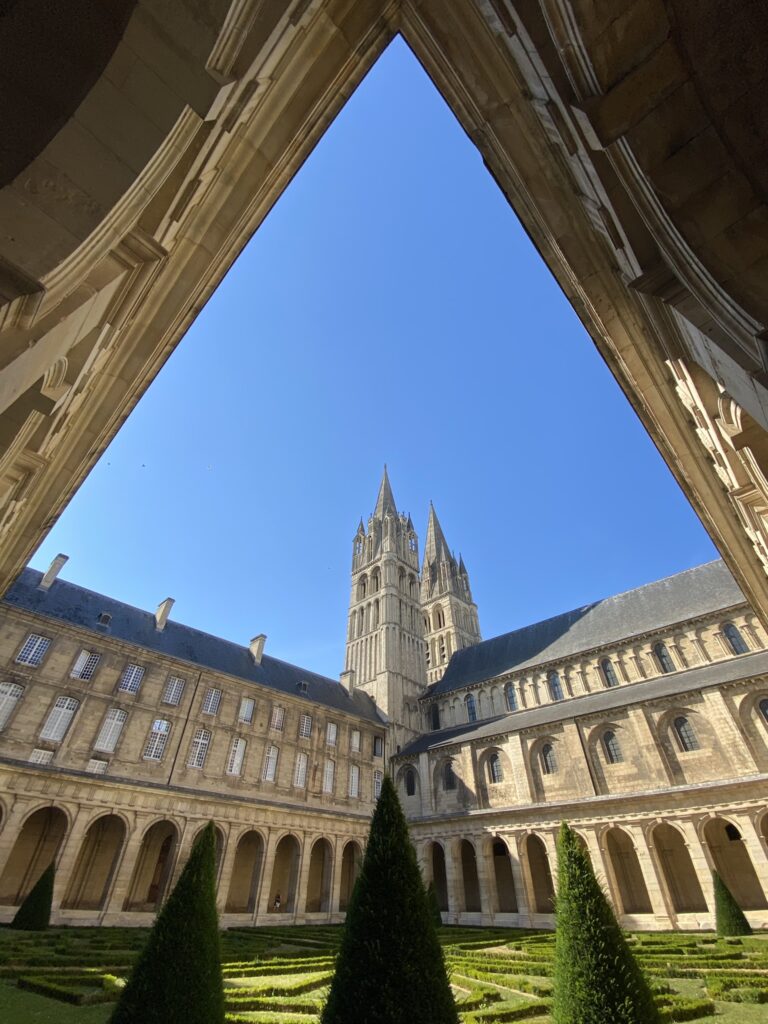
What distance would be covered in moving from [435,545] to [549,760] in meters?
40.0

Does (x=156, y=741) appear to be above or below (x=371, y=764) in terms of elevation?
below

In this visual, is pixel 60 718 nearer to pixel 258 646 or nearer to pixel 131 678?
pixel 131 678

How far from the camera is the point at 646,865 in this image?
890 inches

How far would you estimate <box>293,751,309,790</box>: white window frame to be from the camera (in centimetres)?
3094

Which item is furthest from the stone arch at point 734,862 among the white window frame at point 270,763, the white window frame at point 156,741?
the white window frame at point 156,741

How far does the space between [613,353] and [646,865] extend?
26.3m

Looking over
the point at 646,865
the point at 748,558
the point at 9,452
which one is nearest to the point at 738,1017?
the point at 748,558

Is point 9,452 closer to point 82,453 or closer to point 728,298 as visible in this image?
point 82,453

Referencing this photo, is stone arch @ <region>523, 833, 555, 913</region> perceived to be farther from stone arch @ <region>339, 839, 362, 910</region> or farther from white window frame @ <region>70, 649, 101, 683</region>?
white window frame @ <region>70, 649, 101, 683</region>

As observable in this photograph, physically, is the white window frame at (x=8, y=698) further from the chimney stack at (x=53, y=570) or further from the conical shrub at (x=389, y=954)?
the conical shrub at (x=389, y=954)

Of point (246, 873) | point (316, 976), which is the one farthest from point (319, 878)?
point (316, 976)

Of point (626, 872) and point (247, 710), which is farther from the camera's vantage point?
point (247, 710)

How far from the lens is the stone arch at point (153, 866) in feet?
79.5

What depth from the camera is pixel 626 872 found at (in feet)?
81.5
